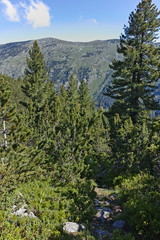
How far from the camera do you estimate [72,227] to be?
658cm

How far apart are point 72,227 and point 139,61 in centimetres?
1580

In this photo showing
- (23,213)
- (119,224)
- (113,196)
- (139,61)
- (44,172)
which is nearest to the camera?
(23,213)

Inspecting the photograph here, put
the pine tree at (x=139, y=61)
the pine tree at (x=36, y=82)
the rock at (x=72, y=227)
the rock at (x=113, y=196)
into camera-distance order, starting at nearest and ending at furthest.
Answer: the rock at (x=72, y=227) → the rock at (x=113, y=196) → the pine tree at (x=139, y=61) → the pine tree at (x=36, y=82)

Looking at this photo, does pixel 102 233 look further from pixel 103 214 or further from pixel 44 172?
pixel 44 172

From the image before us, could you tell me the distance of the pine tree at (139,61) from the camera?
1510 cm

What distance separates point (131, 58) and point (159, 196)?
40.9 feet

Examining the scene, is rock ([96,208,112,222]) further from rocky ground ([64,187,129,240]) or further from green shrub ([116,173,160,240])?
green shrub ([116,173,160,240])

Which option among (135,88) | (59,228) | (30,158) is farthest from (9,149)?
(135,88)

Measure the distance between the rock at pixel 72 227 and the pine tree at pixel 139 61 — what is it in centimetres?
1155

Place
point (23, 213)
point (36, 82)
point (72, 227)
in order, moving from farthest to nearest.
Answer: point (36, 82), point (72, 227), point (23, 213)

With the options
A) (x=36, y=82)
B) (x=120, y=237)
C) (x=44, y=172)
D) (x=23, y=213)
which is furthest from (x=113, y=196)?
(x=36, y=82)

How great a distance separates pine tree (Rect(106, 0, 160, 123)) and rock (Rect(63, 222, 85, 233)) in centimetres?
1155

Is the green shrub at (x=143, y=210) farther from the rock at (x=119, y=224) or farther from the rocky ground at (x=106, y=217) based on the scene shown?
the rocky ground at (x=106, y=217)

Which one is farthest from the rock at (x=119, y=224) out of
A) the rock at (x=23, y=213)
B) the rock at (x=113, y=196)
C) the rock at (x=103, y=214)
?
the rock at (x=23, y=213)
